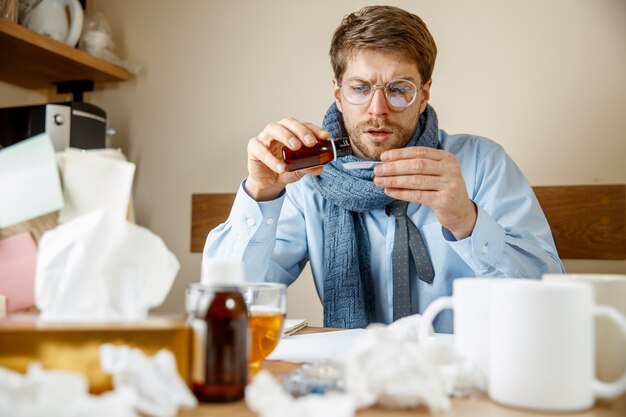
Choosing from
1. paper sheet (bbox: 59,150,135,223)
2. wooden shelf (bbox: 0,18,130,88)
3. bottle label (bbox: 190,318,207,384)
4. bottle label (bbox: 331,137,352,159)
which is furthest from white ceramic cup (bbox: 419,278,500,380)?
wooden shelf (bbox: 0,18,130,88)

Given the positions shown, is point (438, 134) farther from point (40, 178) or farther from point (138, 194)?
point (138, 194)

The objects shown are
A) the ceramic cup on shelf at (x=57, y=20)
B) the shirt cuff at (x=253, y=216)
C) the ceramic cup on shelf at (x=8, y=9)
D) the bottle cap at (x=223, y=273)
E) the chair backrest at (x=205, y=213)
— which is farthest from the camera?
the chair backrest at (x=205, y=213)

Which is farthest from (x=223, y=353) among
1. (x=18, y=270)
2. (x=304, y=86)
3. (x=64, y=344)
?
(x=304, y=86)

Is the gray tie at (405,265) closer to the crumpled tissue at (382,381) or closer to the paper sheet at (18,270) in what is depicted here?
the crumpled tissue at (382,381)

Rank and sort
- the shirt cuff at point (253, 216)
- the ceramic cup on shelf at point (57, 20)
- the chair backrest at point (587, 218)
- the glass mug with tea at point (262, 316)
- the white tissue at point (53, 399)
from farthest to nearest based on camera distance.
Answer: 1. the ceramic cup on shelf at point (57, 20)
2. the chair backrest at point (587, 218)
3. the shirt cuff at point (253, 216)
4. the glass mug with tea at point (262, 316)
5. the white tissue at point (53, 399)

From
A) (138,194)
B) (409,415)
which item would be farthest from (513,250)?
(138,194)

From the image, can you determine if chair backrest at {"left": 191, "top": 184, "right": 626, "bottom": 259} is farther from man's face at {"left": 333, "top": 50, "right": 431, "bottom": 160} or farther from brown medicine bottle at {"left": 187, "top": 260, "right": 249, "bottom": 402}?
brown medicine bottle at {"left": 187, "top": 260, "right": 249, "bottom": 402}

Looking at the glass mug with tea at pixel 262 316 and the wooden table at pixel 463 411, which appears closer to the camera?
the wooden table at pixel 463 411

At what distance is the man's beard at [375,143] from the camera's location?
141cm

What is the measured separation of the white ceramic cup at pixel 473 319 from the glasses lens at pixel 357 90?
0.89 m

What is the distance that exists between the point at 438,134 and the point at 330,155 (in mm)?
642

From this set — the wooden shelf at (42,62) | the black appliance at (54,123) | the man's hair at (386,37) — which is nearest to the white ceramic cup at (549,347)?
the man's hair at (386,37)

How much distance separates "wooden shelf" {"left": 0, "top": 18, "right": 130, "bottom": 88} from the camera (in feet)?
5.97

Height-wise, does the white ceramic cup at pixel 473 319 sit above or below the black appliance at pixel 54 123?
below
